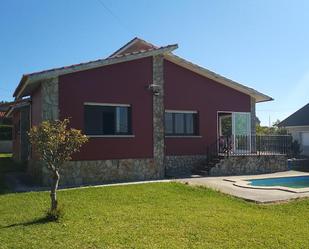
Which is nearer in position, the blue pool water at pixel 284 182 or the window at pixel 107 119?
the window at pixel 107 119

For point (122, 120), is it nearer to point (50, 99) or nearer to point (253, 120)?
point (50, 99)

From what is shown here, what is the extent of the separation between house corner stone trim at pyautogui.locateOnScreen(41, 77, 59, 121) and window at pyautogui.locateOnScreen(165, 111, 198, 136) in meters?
6.50

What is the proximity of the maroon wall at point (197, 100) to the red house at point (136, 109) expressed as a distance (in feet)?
0.17

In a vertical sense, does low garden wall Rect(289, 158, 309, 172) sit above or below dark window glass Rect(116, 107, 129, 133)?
below

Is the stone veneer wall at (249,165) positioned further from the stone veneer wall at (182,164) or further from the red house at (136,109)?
the red house at (136,109)

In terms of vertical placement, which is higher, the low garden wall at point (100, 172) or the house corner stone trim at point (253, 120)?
the house corner stone trim at point (253, 120)

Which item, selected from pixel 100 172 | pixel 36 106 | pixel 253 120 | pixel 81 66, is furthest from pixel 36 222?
pixel 253 120

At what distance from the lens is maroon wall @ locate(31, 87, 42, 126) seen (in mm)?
17913

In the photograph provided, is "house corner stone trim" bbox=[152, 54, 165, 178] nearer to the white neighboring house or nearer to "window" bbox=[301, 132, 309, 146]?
the white neighboring house

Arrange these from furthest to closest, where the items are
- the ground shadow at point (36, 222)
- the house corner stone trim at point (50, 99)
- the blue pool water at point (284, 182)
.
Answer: the blue pool water at point (284, 182), the house corner stone trim at point (50, 99), the ground shadow at point (36, 222)

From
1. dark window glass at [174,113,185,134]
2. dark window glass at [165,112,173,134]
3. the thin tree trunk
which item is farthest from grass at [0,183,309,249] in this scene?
dark window glass at [174,113,185,134]

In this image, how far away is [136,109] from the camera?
1927 centimetres

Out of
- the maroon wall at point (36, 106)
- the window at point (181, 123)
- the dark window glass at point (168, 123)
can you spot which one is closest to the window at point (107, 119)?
the maroon wall at point (36, 106)

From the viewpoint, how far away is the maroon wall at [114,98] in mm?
17594
